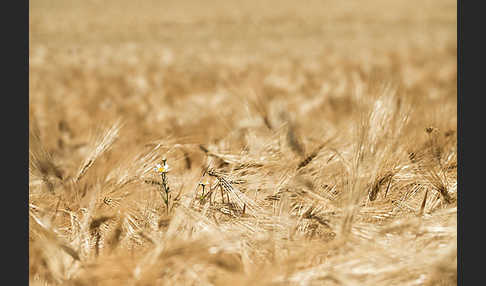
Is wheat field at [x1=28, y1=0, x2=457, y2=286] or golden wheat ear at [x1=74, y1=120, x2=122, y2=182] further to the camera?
golden wheat ear at [x1=74, y1=120, x2=122, y2=182]

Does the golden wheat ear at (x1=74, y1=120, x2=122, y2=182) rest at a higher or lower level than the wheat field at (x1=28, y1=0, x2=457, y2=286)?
higher

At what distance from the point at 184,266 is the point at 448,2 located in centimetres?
1520

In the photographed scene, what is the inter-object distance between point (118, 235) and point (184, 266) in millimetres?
127

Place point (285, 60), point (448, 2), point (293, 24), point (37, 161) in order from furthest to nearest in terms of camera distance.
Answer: point (448, 2), point (293, 24), point (285, 60), point (37, 161)

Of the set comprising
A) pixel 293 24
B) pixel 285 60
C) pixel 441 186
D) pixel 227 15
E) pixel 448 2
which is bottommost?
pixel 441 186

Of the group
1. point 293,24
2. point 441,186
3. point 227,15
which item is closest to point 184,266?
point 441,186

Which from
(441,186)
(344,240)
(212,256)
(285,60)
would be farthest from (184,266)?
(285,60)

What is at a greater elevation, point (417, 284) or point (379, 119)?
point (379, 119)

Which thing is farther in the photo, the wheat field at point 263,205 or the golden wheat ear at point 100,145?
the golden wheat ear at point 100,145

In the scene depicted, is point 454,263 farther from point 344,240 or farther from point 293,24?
point 293,24

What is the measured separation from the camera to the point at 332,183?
0.68 metres

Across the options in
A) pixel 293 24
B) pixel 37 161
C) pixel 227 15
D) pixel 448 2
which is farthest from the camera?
pixel 448 2

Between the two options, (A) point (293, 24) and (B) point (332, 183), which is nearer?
(B) point (332, 183)

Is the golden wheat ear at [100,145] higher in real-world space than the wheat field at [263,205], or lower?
higher
